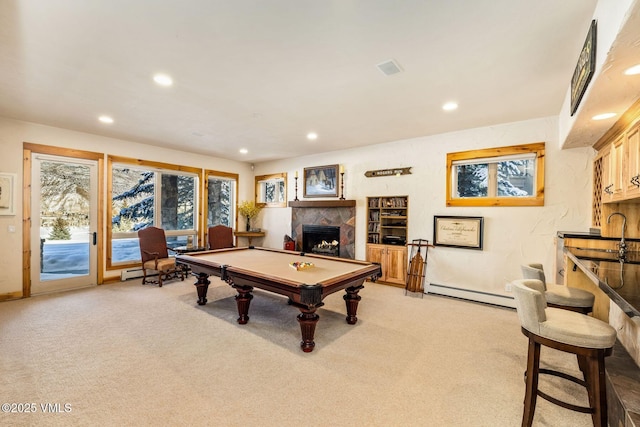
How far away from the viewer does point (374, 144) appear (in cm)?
564

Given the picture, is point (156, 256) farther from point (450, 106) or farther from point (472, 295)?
point (472, 295)

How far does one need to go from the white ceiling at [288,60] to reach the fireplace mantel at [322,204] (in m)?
1.94

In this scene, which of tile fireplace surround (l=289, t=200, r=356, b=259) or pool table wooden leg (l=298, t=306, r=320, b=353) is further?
tile fireplace surround (l=289, t=200, r=356, b=259)

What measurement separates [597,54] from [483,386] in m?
2.58

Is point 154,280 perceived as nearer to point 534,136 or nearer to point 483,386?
point 483,386

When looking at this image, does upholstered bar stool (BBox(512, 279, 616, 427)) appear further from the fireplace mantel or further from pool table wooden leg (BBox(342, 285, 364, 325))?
the fireplace mantel

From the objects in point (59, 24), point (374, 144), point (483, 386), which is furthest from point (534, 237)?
point (59, 24)

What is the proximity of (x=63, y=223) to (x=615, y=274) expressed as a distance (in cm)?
722

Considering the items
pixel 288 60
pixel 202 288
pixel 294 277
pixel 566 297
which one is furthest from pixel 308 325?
pixel 288 60

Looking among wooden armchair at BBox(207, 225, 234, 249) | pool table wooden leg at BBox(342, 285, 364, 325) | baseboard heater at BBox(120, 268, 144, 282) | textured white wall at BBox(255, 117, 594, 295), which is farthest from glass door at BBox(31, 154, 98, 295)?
pool table wooden leg at BBox(342, 285, 364, 325)

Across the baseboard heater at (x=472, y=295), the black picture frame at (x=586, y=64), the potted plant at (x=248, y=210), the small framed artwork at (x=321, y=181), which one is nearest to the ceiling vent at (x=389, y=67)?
the black picture frame at (x=586, y=64)

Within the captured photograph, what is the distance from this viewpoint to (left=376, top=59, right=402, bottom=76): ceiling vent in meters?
2.49

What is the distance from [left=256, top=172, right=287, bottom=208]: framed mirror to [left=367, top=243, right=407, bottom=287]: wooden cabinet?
9.41 ft

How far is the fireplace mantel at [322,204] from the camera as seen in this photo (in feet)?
19.0
